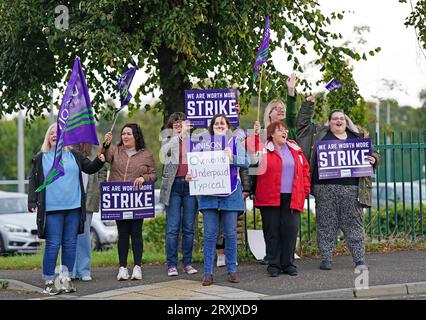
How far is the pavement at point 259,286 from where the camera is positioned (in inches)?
352

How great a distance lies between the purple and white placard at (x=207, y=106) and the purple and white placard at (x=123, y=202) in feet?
4.21

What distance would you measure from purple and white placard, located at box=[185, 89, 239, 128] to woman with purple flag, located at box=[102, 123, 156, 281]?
948mm

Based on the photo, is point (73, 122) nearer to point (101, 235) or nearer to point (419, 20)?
point (419, 20)

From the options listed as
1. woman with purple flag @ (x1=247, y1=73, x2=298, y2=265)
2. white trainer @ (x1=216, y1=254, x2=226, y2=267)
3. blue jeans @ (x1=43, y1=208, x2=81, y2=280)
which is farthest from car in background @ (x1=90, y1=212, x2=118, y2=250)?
blue jeans @ (x1=43, y1=208, x2=81, y2=280)

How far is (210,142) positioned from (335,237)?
7.30ft

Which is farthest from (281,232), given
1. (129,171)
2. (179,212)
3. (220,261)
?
(129,171)

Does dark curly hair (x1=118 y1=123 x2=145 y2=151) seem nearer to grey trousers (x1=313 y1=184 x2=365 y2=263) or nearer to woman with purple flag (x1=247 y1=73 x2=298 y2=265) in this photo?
woman with purple flag (x1=247 y1=73 x2=298 y2=265)

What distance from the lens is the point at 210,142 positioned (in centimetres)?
978

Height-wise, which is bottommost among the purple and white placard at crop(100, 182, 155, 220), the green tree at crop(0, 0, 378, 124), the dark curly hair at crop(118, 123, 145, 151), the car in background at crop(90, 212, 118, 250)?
the car in background at crop(90, 212, 118, 250)

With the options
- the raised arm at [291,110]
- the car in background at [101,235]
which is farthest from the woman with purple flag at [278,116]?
the car in background at [101,235]

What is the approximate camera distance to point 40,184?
9516 mm

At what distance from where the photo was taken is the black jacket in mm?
9477

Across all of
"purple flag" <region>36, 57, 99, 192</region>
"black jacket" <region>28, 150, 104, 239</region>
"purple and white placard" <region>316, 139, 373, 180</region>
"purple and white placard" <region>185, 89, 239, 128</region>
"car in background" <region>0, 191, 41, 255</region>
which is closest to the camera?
"purple flag" <region>36, 57, 99, 192</region>

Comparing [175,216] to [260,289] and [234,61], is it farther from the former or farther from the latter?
[234,61]
